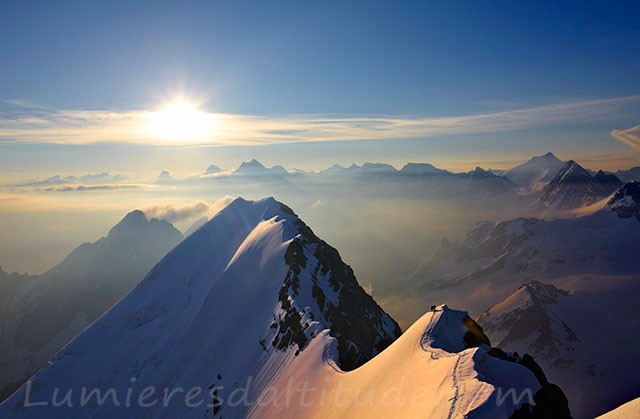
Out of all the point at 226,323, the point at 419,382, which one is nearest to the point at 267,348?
the point at 226,323

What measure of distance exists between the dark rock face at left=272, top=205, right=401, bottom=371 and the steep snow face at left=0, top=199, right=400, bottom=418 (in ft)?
1.29

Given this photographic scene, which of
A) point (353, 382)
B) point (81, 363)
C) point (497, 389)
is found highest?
point (497, 389)

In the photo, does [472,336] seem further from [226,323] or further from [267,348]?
[226,323]

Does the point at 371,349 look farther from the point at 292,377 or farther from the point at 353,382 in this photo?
the point at 353,382

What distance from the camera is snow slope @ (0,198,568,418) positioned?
37.8 metres

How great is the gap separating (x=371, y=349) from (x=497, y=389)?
76.6 m

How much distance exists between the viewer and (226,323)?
398ft

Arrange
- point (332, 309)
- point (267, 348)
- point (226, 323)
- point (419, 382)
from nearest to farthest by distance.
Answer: point (419, 382) → point (267, 348) → point (332, 309) → point (226, 323)

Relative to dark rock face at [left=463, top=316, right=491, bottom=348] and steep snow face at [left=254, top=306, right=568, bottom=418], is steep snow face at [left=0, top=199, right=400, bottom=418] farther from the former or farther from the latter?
dark rock face at [left=463, top=316, right=491, bottom=348]

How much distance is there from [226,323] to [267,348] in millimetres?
30571

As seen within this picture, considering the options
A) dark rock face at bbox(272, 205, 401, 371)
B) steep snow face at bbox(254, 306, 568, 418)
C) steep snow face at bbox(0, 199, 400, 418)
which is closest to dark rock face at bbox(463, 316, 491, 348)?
steep snow face at bbox(254, 306, 568, 418)

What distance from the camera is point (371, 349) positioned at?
102875mm

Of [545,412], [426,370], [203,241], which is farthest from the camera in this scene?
[203,241]

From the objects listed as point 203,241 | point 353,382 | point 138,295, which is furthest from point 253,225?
point 353,382
